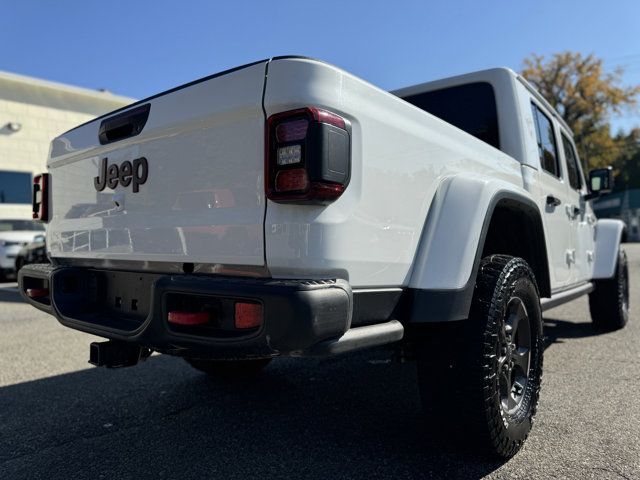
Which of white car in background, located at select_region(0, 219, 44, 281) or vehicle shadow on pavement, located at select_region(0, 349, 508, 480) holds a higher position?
white car in background, located at select_region(0, 219, 44, 281)

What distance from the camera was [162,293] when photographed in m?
1.91

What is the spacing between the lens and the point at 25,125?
726 inches

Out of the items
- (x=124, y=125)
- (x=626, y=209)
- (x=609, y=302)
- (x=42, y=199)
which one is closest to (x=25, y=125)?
(x=42, y=199)

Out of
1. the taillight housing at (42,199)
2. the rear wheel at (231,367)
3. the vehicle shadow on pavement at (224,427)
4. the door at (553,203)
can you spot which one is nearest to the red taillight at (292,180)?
the vehicle shadow on pavement at (224,427)

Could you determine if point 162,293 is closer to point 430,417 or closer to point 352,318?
point 352,318

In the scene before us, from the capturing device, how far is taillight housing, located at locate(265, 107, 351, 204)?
173 cm

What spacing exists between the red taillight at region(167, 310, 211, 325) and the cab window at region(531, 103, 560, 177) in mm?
2734

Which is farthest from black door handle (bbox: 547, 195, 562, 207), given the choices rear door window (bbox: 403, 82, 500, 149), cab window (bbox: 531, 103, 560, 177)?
rear door window (bbox: 403, 82, 500, 149)

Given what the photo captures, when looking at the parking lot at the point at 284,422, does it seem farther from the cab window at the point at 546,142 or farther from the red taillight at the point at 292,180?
the cab window at the point at 546,142

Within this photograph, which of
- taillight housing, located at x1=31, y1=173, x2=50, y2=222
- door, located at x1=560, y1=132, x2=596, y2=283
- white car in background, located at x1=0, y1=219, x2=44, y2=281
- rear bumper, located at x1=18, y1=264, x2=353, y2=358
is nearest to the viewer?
rear bumper, located at x1=18, y1=264, x2=353, y2=358

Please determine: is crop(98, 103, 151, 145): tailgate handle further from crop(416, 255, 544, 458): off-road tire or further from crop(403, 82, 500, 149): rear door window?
crop(403, 82, 500, 149): rear door window

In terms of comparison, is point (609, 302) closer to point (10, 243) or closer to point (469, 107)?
point (469, 107)

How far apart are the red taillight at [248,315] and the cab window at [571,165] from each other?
3519mm

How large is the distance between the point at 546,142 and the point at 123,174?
3.03m
